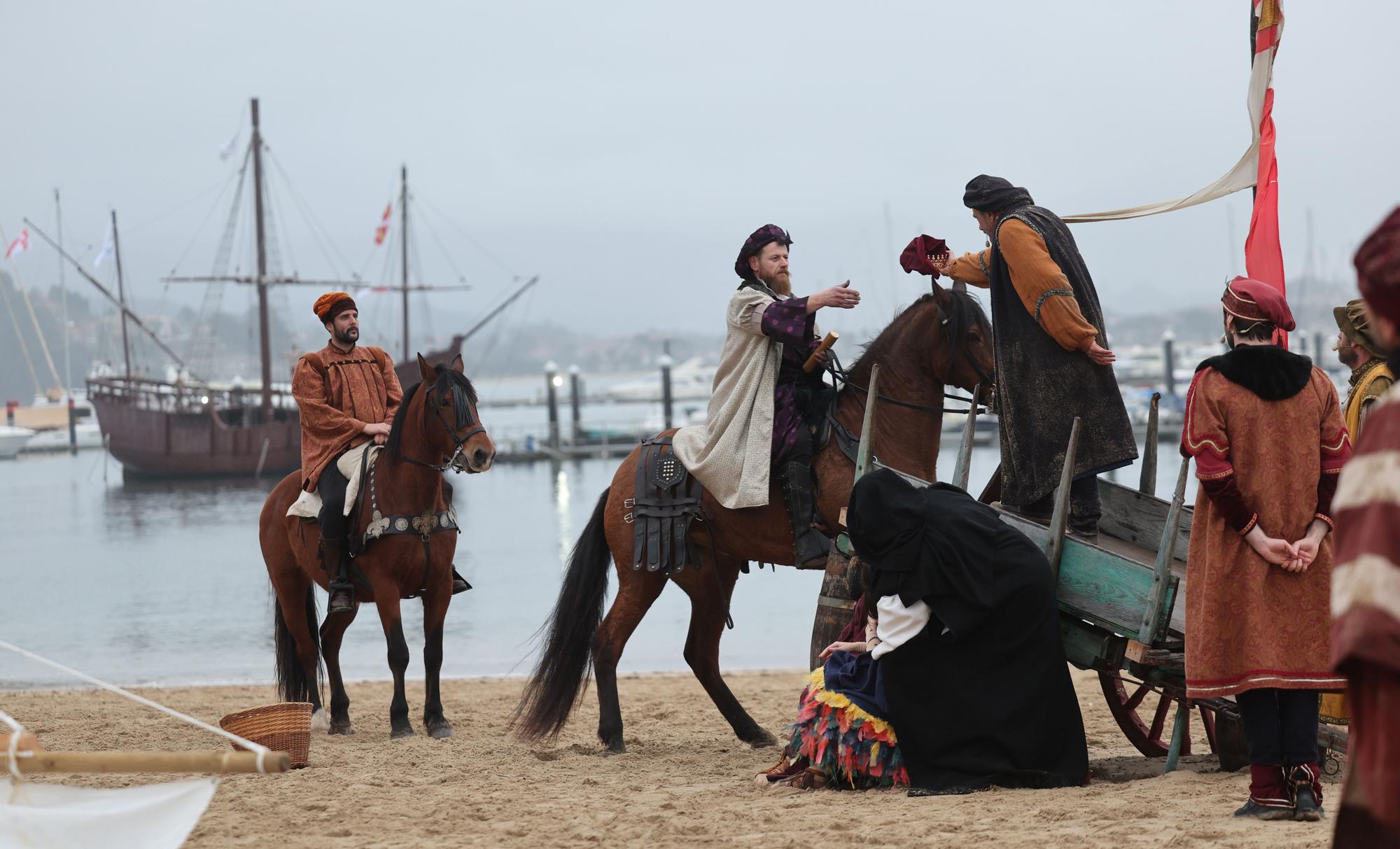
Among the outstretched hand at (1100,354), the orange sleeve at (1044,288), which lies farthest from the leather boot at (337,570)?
the outstretched hand at (1100,354)

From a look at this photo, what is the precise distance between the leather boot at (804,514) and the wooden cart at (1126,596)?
113mm

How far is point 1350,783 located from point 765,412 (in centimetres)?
377

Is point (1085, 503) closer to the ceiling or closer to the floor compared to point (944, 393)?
closer to the floor

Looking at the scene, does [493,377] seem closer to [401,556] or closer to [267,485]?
[267,485]

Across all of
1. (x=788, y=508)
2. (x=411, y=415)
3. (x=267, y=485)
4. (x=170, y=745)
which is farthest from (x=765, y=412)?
(x=267, y=485)

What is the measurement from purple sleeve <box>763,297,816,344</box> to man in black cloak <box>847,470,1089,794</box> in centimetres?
118

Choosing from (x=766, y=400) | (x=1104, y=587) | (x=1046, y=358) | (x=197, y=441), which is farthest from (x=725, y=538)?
(x=197, y=441)

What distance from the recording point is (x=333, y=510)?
7.08 meters

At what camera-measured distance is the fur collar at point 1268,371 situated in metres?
4.06

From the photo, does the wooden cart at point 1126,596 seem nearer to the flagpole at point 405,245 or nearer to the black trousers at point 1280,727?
the black trousers at point 1280,727

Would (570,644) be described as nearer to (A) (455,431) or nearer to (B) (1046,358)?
(A) (455,431)

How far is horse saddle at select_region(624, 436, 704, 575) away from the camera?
614 cm

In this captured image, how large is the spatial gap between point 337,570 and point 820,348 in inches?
117

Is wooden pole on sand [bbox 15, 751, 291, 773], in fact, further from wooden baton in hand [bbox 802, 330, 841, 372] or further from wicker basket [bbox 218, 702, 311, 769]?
wooden baton in hand [bbox 802, 330, 841, 372]
